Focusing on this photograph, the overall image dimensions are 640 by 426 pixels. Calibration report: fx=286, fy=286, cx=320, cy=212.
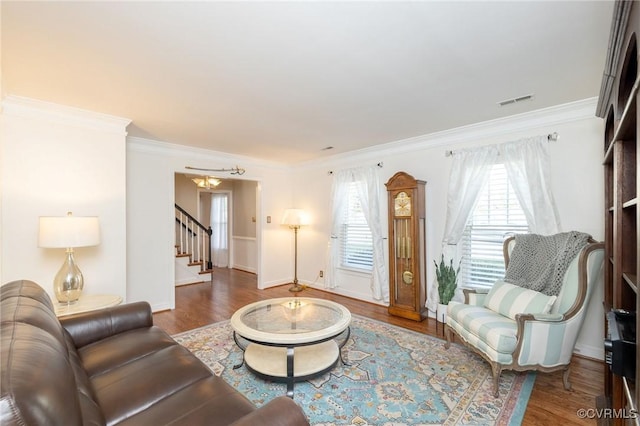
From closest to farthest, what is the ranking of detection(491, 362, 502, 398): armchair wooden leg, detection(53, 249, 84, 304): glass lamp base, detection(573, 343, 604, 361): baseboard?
detection(491, 362, 502, 398): armchair wooden leg
detection(53, 249, 84, 304): glass lamp base
detection(573, 343, 604, 361): baseboard

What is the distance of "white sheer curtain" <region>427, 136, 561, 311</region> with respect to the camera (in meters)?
2.95

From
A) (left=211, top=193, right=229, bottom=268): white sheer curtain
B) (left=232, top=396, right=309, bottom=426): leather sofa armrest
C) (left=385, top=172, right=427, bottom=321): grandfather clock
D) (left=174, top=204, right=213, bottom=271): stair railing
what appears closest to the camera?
(left=232, top=396, right=309, bottom=426): leather sofa armrest

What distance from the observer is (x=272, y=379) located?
2273 mm

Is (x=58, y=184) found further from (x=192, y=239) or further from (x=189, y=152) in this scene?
(x=192, y=239)

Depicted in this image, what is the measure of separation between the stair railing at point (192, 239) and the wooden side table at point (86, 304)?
345 cm

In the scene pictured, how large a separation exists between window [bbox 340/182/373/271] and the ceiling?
1.87m

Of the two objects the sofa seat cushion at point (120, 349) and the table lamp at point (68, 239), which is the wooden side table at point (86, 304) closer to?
the table lamp at point (68, 239)

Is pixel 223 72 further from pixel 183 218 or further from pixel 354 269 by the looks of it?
pixel 183 218

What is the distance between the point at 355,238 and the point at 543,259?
105 inches

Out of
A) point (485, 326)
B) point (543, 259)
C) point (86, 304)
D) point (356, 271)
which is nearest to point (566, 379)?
point (485, 326)

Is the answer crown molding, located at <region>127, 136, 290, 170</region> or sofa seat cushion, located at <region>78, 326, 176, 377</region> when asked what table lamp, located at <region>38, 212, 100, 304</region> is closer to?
sofa seat cushion, located at <region>78, 326, 176, 377</region>

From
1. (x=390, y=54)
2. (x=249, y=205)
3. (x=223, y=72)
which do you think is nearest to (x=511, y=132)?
(x=390, y=54)

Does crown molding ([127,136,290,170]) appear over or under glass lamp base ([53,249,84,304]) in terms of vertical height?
over

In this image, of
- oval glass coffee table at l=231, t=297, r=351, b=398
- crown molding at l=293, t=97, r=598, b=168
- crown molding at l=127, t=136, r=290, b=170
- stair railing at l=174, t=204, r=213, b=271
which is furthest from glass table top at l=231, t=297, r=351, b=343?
stair railing at l=174, t=204, r=213, b=271
